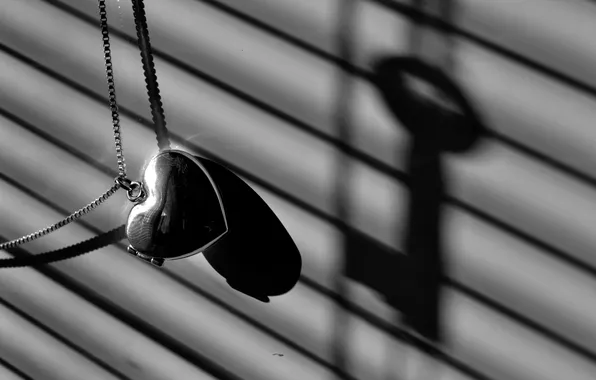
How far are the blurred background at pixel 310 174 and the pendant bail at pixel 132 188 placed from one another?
53 mm

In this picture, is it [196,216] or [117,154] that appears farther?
[117,154]

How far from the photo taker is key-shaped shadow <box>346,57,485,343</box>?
1.02m

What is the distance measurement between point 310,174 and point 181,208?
0.20 m

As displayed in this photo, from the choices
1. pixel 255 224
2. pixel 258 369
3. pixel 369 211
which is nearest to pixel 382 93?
pixel 369 211

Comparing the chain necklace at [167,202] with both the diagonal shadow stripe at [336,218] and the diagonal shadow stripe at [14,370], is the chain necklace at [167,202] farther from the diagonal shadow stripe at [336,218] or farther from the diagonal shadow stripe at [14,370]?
the diagonal shadow stripe at [14,370]

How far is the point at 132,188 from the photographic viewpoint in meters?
1.24

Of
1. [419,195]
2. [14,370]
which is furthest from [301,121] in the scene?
[14,370]

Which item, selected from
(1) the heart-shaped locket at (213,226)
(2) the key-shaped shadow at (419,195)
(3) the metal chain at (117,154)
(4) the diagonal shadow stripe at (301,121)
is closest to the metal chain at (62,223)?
(3) the metal chain at (117,154)

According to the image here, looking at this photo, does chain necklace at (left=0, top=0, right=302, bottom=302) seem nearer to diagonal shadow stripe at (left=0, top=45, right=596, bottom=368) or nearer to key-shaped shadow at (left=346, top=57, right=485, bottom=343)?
diagonal shadow stripe at (left=0, top=45, right=596, bottom=368)

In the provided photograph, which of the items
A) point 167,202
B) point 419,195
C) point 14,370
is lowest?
point 14,370

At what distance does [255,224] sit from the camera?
1230 millimetres

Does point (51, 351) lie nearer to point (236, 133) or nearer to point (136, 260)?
point (136, 260)

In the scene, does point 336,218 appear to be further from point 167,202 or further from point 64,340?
point 64,340

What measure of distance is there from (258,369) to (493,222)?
51 cm
